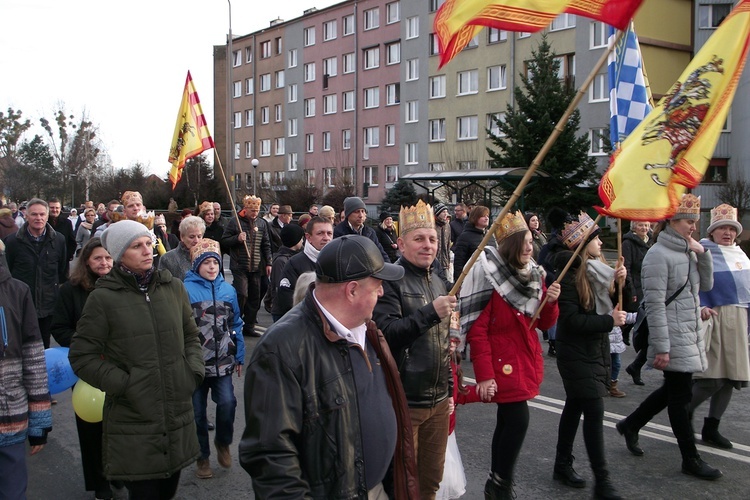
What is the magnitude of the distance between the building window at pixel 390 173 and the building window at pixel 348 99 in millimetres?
6288

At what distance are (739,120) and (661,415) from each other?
113 ft

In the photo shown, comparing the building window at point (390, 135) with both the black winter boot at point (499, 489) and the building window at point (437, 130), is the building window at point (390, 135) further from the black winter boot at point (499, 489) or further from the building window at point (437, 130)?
the black winter boot at point (499, 489)

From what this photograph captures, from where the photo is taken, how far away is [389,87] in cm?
5397

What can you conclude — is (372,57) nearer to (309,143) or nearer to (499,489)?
(309,143)

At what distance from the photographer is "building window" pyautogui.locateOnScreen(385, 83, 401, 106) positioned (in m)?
53.2

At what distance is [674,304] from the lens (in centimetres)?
561

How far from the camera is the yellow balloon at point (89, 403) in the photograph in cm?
484

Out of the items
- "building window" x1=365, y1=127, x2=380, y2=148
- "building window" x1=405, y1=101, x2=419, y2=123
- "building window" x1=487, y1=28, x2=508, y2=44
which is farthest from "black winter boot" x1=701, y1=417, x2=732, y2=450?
"building window" x1=365, y1=127, x2=380, y2=148

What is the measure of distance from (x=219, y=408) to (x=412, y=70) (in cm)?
4869

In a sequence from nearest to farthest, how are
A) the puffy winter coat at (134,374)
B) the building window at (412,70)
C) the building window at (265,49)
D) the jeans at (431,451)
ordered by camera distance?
the puffy winter coat at (134,374), the jeans at (431,451), the building window at (412,70), the building window at (265,49)

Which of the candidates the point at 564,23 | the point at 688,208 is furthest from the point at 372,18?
the point at 688,208

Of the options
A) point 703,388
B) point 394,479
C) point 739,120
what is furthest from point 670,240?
point 739,120

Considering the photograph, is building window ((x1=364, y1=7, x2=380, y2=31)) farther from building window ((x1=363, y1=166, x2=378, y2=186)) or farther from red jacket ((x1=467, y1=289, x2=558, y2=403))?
red jacket ((x1=467, y1=289, x2=558, y2=403))

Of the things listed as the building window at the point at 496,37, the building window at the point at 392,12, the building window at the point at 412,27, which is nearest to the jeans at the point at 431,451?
the building window at the point at 496,37
